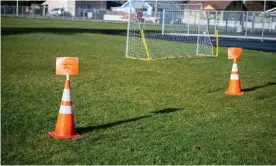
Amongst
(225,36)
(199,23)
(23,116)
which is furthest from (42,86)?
(225,36)

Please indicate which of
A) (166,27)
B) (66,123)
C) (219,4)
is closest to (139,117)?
(66,123)

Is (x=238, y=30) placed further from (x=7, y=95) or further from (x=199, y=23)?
(x=7, y=95)

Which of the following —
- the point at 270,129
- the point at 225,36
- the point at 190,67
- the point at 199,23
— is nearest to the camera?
the point at 270,129

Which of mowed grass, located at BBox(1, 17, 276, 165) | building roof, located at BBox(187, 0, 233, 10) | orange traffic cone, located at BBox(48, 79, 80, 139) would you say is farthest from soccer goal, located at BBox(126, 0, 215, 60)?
building roof, located at BBox(187, 0, 233, 10)

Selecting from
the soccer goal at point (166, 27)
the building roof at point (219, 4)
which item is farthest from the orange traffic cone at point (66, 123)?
the building roof at point (219, 4)

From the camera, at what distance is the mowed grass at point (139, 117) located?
5141 millimetres

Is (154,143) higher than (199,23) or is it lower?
lower

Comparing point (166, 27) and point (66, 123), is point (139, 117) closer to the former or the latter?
point (66, 123)

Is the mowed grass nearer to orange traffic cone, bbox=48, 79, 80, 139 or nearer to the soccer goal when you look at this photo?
orange traffic cone, bbox=48, 79, 80, 139

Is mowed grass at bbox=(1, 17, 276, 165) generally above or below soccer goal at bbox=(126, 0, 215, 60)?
below

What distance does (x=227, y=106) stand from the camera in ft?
27.0

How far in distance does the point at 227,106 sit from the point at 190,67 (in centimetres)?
626

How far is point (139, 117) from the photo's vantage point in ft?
23.1

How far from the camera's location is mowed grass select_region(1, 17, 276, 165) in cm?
514
